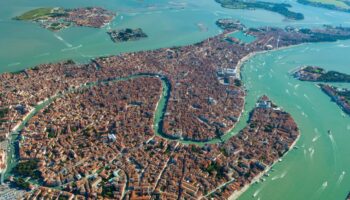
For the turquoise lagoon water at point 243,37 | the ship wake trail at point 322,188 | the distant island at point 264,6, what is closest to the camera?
the ship wake trail at point 322,188

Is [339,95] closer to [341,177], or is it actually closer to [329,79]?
[329,79]

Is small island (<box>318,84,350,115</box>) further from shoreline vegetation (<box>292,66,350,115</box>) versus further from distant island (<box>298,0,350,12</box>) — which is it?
distant island (<box>298,0,350,12</box>)

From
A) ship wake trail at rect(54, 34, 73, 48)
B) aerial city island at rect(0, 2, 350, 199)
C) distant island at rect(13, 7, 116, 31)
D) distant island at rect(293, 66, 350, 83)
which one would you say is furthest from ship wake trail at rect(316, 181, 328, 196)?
distant island at rect(13, 7, 116, 31)

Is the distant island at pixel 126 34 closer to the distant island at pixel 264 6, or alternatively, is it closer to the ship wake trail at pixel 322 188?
the distant island at pixel 264 6

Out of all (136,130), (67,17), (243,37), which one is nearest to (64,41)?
(67,17)

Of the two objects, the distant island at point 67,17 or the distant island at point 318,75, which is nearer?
the distant island at point 318,75

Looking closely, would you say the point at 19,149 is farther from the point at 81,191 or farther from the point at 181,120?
the point at 181,120

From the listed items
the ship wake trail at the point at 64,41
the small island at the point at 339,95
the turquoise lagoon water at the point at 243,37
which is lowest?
the small island at the point at 339,95

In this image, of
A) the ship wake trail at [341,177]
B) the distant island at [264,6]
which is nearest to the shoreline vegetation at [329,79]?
the ship wake trail at [341,177]
